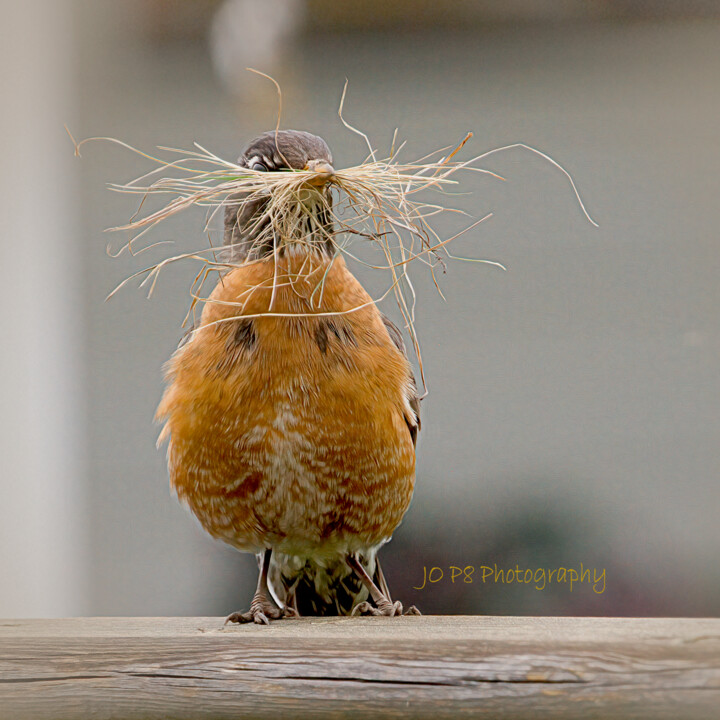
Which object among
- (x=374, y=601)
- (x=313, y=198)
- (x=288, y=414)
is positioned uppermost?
(x=313, y=198)

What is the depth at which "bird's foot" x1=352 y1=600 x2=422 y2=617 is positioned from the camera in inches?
61.3

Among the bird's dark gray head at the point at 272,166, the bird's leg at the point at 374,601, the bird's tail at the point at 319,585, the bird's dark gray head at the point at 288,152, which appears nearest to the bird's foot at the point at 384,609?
the bird's leg at the point at 374,601

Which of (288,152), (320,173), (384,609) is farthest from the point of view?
(384,609)

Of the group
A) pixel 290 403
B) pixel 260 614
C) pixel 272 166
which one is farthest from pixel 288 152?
pixel 260 614

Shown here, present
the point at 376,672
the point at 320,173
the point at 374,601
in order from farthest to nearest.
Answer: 1. the point at 374,601
2. the point at 320,173
3. the point at 376,672

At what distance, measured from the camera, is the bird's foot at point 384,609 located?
1558 millimetres

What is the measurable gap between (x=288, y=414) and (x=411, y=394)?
0.30m

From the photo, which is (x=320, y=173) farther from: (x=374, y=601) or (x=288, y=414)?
(x=374, y=601)

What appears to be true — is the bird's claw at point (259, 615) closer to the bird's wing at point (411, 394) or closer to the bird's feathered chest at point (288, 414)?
the bird's feathered chest at point (288, 414)

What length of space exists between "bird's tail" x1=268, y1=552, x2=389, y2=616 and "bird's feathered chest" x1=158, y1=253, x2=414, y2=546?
0.79 feet

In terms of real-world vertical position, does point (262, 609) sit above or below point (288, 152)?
below

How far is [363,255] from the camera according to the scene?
173 cm

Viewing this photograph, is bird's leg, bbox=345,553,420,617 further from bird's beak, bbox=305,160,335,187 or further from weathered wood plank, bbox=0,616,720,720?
bird's beak, bbox=305,160,335,187

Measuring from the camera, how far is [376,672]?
3.32ft
